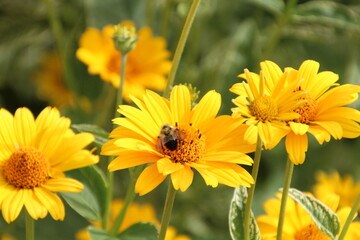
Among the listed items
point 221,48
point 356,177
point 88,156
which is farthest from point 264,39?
point 88,156

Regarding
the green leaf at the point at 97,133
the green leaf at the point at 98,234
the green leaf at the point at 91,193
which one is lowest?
the green leaf at the point at 98,234

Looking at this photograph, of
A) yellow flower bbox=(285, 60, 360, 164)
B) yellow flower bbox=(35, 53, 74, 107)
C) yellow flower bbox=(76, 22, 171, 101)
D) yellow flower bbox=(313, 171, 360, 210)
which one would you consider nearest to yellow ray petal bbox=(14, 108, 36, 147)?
yellow flower bbox=(285, 60, 360, 164)

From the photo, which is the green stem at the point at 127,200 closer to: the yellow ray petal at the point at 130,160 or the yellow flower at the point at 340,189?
the yellow ray petal at the point at 130,160

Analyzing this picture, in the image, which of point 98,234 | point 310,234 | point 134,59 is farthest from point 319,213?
point 134,59

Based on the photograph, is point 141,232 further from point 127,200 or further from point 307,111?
point 307,111

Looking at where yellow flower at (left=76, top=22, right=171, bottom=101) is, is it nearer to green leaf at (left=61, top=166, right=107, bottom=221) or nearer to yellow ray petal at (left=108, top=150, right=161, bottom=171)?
green leaf at (left=61, top=166, right=107, bottom=221)

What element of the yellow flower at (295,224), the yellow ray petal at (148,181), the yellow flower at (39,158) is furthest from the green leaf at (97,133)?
the yellow flower at (295,224)

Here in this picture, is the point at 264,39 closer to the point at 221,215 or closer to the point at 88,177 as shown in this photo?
the point at 221,215
